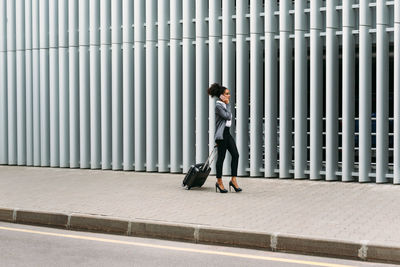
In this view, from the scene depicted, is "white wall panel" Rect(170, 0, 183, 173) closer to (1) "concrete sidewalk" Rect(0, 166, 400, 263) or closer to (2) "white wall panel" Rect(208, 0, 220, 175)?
(2) "white wall panel" Rect(208, 0, 220, 175)

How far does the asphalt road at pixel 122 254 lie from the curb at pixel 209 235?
0.14m

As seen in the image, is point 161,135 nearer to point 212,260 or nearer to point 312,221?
point 312,221

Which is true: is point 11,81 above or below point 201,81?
above

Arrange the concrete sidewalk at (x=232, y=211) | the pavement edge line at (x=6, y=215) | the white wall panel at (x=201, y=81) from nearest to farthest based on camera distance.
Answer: the concrete sidewalk at (x=232, y=211) < the pavement edge line at (x=6, y=215) < the white wall panel at (x=201, y=81)

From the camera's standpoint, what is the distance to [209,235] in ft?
26.7

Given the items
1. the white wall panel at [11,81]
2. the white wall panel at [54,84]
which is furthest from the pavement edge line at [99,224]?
the white wall panel at [11,81]

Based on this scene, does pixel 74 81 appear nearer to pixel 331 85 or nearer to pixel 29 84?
pixel 29 84

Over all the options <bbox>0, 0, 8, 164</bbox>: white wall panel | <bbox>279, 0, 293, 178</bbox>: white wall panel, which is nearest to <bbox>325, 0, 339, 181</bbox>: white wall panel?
<bbox>279, 0, 293, 178</bbox>: white wall panel

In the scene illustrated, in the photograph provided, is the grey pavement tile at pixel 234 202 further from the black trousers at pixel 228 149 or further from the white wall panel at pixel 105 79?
the white wall panel at pixel 105 79

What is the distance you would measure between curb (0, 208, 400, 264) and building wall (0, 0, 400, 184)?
5.39m

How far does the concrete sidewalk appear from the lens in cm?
763

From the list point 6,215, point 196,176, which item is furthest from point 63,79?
point 6,215

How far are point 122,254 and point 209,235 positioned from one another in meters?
1.12

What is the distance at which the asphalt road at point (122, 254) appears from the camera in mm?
7055
